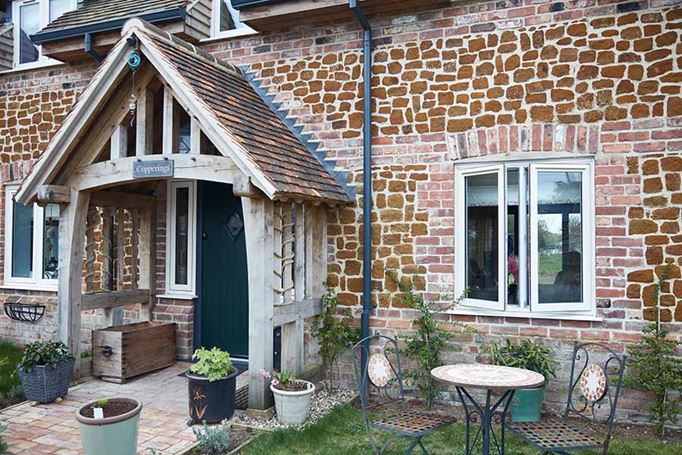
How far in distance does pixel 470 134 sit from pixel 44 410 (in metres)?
5.98

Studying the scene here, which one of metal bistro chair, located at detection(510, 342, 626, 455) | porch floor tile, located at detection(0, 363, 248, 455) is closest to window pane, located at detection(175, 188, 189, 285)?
porch floor tile, located at detection(0, 363, 248, 455)

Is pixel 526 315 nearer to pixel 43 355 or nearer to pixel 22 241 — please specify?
pixel 43 355

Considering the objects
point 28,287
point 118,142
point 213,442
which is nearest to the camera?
point 213,442

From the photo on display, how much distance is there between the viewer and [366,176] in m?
7.40

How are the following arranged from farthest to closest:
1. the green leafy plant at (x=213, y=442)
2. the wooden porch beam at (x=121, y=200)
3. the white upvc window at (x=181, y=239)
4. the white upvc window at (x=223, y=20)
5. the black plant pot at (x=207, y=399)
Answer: the white upvc window at (x=223, y=20), the white upvc window at (x=181, y=239), the wooden porch beam at (x=121, y=200), the black plant pot at (x=207, y=399), the green leafy plant at (x=213, y=442)

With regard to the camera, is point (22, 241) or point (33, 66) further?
point (22, 241)

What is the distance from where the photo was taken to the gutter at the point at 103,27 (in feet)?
27.8

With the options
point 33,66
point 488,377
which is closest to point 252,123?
point 488,377

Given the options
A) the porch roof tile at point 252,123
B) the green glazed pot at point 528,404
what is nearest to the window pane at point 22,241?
the porch roof tile at point 252,123

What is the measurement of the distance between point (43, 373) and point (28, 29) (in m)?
7.17

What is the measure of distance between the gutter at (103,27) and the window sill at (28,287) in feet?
13.5

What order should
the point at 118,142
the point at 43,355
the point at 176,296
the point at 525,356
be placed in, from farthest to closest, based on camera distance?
the point at 176,296, the point at 118,142, the point at 43,355, the point at 525,356

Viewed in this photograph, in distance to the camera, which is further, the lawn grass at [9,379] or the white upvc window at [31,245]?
the white upvc window at [31,245]

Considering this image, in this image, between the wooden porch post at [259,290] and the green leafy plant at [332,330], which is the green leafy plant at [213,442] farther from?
the green leafy plant at [332,330]
